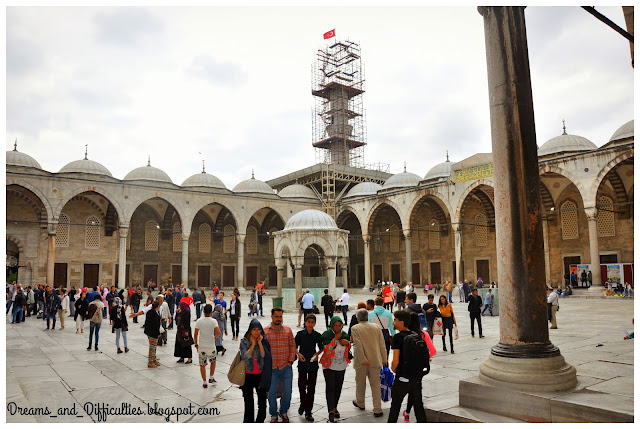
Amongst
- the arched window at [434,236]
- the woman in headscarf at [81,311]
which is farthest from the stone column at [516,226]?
the arched window at [434,236]

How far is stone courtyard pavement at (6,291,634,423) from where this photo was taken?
15.3ft

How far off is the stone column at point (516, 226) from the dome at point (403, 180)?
1055 inches

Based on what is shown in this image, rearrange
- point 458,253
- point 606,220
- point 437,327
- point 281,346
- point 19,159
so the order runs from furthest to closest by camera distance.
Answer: point 19,159, point 458,253, point 606,220, point 437,327, point 281,346

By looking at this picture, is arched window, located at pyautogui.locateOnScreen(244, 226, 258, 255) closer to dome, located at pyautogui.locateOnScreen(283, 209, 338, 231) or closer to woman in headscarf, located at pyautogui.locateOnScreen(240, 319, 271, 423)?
dome, located at pyautogui.locateOnScreen(283, 209, 338, 231)

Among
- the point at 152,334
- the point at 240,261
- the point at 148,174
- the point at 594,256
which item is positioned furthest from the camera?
the point at 148,174

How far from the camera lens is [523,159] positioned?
4332mm

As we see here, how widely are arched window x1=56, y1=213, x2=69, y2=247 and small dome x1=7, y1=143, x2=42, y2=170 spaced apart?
3345mm

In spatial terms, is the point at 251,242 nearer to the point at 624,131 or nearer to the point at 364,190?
the point at 364,190

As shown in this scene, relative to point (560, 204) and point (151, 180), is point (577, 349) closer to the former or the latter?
point (560, 204)

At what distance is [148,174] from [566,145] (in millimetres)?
24218

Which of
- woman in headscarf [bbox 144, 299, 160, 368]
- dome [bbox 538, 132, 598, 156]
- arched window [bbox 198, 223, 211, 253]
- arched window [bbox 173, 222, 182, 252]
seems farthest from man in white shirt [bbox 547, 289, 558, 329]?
arched window [bbox 198, 223, 211, 253]

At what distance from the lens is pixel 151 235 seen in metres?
29.8

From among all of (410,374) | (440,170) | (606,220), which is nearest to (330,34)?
(440,170)

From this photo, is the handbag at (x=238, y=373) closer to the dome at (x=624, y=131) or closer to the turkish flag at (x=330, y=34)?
the dome at (x=624, y=131)
